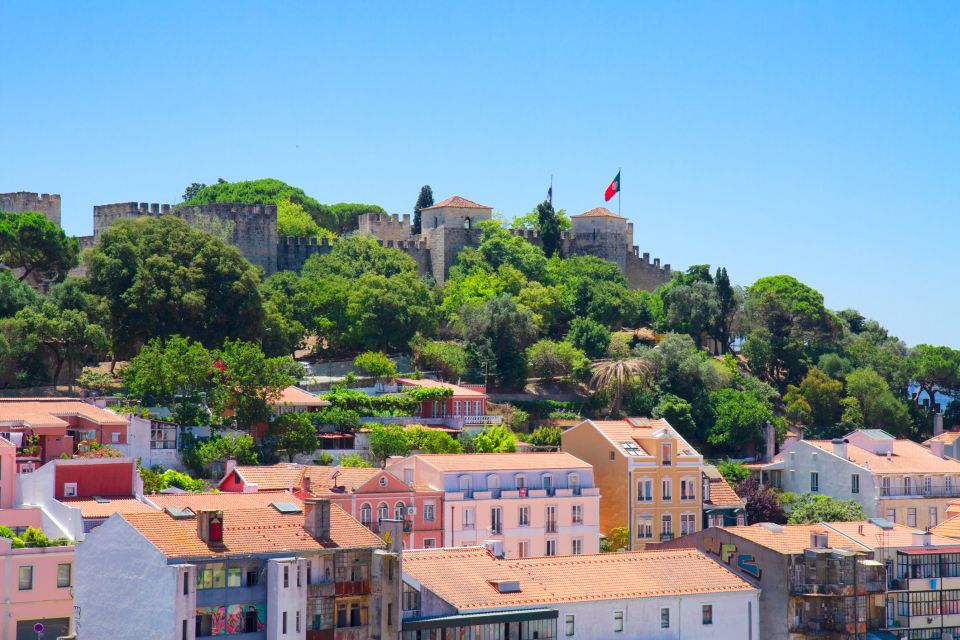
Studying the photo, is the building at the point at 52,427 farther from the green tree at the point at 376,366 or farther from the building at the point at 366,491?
the green tree at the point at 376,366

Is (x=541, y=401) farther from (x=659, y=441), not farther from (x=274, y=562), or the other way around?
(x=274, y=562)

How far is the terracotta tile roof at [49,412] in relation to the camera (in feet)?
197

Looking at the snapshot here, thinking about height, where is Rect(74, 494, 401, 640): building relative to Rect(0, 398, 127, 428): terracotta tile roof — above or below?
below

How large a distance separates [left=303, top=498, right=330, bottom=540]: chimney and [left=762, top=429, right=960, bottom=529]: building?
1204 inches

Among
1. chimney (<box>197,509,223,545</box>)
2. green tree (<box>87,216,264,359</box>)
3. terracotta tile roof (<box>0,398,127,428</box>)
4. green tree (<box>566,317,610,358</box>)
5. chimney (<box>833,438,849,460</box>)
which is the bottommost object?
chimney (<box>197,509,223,545</box>)

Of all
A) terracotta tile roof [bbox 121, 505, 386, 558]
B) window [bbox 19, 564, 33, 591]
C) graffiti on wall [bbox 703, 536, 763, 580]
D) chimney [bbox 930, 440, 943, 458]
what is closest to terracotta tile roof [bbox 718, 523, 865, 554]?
graffiti on wall [bbox 703, 536, 763, 580]

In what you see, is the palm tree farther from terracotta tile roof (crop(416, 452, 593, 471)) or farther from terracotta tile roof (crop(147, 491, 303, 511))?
terracotta tile roof (crop(147, 491, 303, 511))

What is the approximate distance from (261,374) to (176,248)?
36.3 feet

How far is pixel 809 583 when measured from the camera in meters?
54.7

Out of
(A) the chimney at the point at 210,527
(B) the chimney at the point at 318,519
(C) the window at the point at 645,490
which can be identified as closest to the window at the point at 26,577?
(A) the chimney at the point at 210,527

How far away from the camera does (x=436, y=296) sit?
318 ft

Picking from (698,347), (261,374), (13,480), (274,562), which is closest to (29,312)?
(261,374)

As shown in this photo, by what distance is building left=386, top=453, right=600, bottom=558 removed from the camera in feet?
206

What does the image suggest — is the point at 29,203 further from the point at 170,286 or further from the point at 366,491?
the point at 366,491
